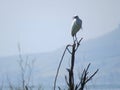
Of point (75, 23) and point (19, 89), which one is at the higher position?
point (75, 23)

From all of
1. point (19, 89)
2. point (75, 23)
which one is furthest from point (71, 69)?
point (19, 89)

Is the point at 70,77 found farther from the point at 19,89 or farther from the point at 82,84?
the point at 19,89

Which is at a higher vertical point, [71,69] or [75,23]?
[75,23]

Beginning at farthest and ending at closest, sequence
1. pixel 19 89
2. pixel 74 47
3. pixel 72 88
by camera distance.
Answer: pixel 19 89 < pixel 74 47 < pixel 72 88

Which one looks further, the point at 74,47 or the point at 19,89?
the point at 19,89

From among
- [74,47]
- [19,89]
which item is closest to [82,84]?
[74,47]

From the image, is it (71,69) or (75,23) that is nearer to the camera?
(71,69)

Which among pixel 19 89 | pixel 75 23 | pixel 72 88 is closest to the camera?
pixel 72 88

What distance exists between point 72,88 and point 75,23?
207 cm

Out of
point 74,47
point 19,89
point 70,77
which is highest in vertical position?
point 74,47

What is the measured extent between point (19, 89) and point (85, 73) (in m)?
6.03

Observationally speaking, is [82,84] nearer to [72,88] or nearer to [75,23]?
[72,88]

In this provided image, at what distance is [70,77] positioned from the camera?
99.8 inches

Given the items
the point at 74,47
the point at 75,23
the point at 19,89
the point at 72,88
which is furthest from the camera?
the point at 19,89
